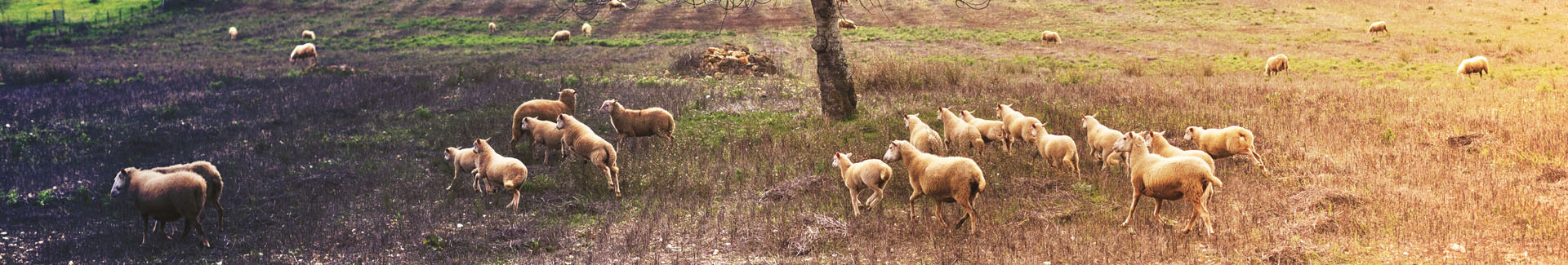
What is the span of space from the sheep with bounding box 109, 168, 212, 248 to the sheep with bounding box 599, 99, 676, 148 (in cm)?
536

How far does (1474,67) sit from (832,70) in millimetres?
15472

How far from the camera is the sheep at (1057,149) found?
9.80m

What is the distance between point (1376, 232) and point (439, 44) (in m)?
35.5

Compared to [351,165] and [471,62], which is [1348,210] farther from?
[471,62]

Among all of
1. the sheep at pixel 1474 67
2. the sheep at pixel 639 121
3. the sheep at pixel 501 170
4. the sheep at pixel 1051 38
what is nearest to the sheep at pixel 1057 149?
the sheep at pixel 639 121

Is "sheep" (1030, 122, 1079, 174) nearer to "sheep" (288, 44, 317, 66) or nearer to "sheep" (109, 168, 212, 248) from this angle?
"sheep" (109, 168, 212, 248)

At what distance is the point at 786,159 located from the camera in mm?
11398

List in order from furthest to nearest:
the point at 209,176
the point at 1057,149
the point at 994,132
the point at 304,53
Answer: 1. the point at 304,53
2. the point at 994,132
3. the point at 1057,149
4. the point at 209,176

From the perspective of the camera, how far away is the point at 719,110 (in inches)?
626

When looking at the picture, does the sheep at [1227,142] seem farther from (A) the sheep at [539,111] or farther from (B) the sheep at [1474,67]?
(B) the sheep at [1474,67]

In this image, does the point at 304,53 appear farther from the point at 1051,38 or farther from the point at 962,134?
the point at 962,134

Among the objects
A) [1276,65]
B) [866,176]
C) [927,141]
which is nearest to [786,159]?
[927,141]

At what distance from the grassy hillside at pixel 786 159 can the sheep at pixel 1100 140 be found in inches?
7.5

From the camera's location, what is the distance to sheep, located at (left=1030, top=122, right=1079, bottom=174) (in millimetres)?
9797
